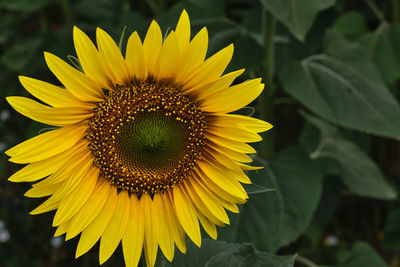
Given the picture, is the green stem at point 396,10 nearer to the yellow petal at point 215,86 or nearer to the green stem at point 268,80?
the green stem at point 268,80

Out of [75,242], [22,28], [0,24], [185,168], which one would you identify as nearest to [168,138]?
[185,168]

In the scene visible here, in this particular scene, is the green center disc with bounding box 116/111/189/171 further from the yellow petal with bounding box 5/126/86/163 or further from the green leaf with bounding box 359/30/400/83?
the green leaf with bounding box 359/30/400/83

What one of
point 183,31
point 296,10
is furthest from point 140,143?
point 296,10

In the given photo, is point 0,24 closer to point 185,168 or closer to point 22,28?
point 22,28

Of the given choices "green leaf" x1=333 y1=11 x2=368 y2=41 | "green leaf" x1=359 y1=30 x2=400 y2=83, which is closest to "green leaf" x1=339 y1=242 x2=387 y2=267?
"green leaf" x1=359 y1=30 x2=400 y2=83

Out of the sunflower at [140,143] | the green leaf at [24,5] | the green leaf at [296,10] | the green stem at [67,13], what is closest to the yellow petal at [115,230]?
the sunflower at [140,143]

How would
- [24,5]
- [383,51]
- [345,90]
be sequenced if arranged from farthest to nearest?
[24,5], [383,51], [345,90]

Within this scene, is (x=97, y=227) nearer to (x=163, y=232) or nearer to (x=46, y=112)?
(x=163, y=232)
